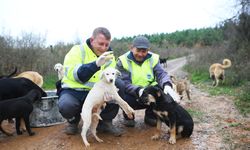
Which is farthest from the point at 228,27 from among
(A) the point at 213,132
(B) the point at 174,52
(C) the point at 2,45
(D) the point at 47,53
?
(B) the point at 174,52

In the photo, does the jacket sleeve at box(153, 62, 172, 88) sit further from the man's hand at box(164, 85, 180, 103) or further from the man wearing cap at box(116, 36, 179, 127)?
the man's hand at box(164, 85, 180, 103)

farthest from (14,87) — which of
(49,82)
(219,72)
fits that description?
(219,72)

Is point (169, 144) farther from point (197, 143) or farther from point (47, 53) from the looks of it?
point (47, 53)

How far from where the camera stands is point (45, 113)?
19.1 feet

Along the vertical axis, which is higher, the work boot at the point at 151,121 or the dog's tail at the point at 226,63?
the dog's tail at the point at 226,63

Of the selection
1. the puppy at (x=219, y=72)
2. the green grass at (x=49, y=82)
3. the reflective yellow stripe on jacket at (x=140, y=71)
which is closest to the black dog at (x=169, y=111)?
the reflective yellow stripe on jacket at (x=140, y=71)

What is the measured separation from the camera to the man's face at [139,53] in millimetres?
5383

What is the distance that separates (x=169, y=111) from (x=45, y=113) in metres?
2.40

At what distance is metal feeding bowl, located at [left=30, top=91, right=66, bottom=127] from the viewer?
5727 mm

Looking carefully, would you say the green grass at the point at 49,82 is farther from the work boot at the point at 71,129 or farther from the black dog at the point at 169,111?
the black dog at the point at 169,111

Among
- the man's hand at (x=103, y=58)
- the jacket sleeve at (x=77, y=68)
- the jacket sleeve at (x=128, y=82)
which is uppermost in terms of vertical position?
the man's hand at (x=103, y=58)

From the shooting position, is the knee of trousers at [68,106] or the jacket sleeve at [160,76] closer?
the knee of trousers at [68,106]

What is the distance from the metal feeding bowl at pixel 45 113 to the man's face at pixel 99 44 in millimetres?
1370

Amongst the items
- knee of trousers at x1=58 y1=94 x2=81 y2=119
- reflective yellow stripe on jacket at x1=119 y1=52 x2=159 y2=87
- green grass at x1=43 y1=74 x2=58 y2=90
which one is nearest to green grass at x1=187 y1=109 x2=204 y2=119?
reflective yellow stripe on jacket at x1=119 y1=52 x2=159 y2=87
